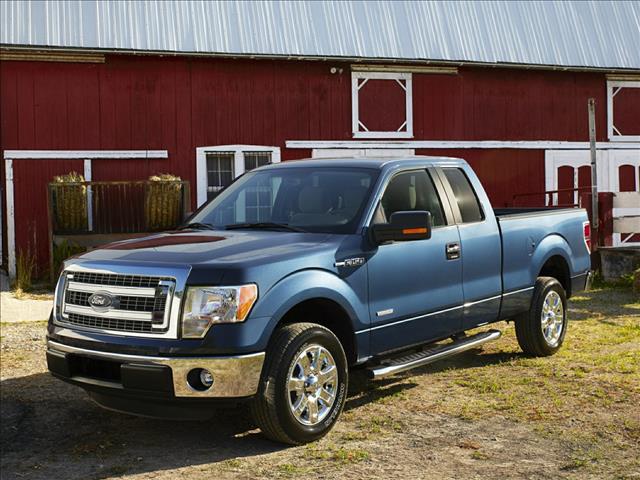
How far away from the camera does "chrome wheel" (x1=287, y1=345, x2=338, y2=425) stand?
210 inches

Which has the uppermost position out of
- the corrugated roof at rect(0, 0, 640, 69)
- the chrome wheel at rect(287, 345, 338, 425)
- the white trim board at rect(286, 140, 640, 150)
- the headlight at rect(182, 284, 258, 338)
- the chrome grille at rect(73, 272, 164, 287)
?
the corrugated roof at rect(0, 0, 640, 69)

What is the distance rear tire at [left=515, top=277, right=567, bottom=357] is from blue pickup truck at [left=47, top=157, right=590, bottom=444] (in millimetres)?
229

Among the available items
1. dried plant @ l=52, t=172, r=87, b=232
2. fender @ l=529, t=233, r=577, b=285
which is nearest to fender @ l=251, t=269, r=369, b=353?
fender @ l=529, t=233, r=577, b=285

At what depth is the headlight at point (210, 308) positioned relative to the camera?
5.03 metres

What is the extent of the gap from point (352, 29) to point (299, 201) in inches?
485

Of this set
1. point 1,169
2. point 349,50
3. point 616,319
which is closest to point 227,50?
point 349,50

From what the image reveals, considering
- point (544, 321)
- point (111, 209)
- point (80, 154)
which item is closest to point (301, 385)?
point (544, 321)

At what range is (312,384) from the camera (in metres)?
5.42

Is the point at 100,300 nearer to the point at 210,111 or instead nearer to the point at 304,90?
the point at 210,111

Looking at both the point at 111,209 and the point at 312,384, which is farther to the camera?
the point at 111,209

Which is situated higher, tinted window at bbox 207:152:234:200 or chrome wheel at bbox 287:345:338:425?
tinted window at bbox 207:152:234:200

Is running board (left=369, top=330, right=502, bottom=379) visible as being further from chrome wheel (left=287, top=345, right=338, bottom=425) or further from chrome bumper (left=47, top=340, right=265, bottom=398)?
chrome bumper (left=47, top=340, right=265, bottom=398)

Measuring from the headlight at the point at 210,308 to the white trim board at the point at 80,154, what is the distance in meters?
11.9

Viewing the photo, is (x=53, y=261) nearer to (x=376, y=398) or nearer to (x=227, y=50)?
(x=227, y=50)
